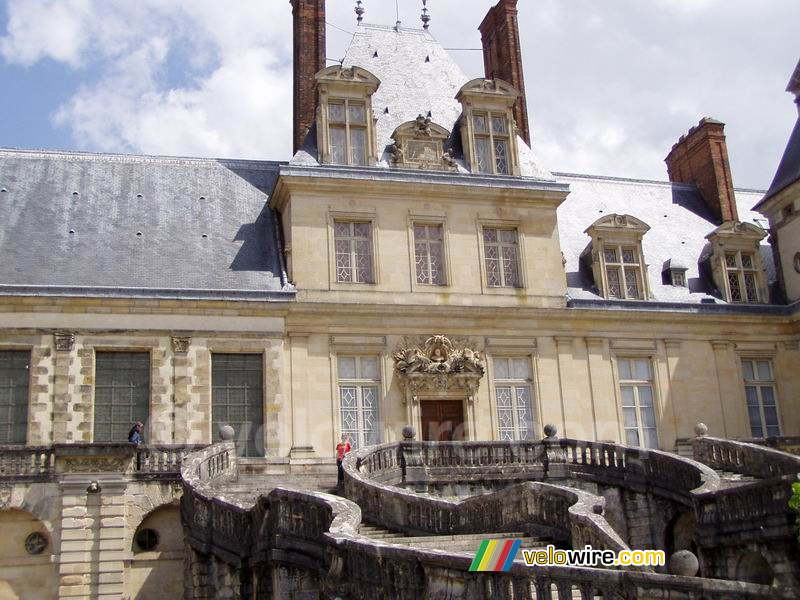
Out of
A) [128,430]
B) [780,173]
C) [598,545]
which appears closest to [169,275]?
[128,430]

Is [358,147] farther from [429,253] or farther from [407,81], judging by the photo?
[407,81]

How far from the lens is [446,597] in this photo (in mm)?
9938

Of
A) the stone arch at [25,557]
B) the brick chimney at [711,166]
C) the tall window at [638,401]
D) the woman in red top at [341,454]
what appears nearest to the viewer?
the woman in red top at [341,454]

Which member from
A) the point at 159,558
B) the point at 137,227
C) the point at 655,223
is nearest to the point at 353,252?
the point at 137,227

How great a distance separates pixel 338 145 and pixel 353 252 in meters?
2.80

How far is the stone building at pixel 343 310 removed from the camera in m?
18.7

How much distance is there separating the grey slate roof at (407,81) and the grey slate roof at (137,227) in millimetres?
2587

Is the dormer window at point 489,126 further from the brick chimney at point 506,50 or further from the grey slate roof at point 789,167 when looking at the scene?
the grey slate roof at point 789,167

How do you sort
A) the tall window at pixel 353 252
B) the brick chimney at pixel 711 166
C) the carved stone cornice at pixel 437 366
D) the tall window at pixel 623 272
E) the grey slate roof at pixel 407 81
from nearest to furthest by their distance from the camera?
the carved stone cornice at pixel 437 366 < the tall window at pixel 353 252 < the tall window at pixel 623 272 < the grey slate roof at pixel 407 81 < the brick chimney at pixel 711 166

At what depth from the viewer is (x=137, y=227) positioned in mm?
23594

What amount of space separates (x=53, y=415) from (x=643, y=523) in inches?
466

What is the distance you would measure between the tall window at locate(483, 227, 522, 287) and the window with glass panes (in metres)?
6.12

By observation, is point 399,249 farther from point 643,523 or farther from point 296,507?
point 296,507

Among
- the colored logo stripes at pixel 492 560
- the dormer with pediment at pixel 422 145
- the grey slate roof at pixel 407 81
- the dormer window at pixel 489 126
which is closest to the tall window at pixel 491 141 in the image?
the dormer window at pixel 489 126
